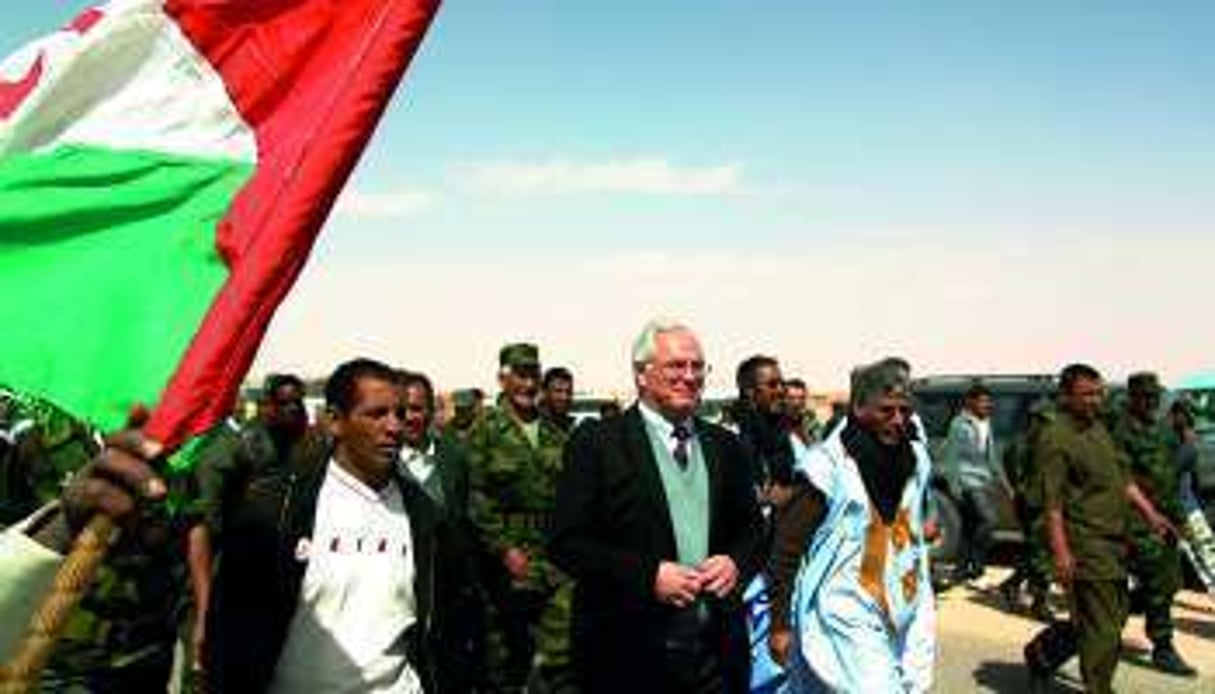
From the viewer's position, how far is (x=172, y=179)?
3475 millimetres

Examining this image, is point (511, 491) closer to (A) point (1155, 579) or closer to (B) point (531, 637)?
(B) point (531, 637)

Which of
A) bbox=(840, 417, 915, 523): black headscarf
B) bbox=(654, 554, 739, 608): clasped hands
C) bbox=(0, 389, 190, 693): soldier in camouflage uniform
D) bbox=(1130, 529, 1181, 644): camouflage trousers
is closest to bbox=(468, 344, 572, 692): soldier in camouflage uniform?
bbox=(840, 417, 915, 523): black headscarf

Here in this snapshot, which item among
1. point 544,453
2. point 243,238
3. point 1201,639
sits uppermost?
point 243,238

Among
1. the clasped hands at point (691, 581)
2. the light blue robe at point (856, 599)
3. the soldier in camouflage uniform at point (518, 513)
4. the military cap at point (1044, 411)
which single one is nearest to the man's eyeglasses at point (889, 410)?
the light blue robe at point (856, 599)

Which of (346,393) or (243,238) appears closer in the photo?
(243,238)

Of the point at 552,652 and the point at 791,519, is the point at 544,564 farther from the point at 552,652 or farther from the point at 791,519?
the point at 791,519

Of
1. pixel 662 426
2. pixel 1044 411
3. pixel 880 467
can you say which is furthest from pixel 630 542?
pixel 1044 411

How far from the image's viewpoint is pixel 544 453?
8.55 metres

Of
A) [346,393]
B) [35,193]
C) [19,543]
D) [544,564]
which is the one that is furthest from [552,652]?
[19,543]

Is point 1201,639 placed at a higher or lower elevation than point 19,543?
lower

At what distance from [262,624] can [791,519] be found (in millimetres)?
2532

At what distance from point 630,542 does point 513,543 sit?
3.01m

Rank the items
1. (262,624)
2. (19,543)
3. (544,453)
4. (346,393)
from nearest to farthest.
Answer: (19,543) < (262,624) < (346,393) < (544,453)

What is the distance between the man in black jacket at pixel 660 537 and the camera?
5.37 meters
